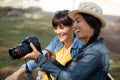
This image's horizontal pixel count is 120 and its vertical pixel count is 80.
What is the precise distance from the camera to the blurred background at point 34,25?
5.32 meters

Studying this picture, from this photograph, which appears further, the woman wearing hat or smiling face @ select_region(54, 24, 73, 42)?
smiling face @ select_region(54, 24, 73, 42)

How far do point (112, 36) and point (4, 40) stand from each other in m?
2.01

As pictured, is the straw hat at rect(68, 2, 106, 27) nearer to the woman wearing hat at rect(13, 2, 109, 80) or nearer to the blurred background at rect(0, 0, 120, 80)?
the woman wearing hat at rect(13, 2, 109, 80)

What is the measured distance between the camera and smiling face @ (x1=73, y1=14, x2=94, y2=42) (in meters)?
2.12

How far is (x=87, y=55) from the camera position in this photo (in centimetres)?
204

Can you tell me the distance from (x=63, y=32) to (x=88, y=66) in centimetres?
77

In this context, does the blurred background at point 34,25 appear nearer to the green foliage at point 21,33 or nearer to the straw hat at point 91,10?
the green foliage at point 21,33

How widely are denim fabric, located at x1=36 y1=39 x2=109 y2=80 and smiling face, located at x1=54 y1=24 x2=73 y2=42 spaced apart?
2.11ft

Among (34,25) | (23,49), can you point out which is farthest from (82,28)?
(34,25)

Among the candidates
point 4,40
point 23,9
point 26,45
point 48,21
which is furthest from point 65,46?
point 23,9

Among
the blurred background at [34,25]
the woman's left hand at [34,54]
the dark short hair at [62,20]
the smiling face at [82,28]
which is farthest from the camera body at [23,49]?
the blurred background at [34,25]

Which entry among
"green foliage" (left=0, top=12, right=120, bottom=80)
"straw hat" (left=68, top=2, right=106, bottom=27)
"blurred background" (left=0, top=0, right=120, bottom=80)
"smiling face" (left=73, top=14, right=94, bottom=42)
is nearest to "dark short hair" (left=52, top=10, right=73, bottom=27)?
"straw hat" (left=68, top=2, right=106, bottom=27)

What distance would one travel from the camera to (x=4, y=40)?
5.99m

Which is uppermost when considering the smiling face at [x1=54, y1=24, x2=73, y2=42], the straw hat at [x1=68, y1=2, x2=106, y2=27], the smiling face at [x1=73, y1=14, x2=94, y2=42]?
the straw hat at [x1=68, y1=2, x2=106, y2=27]
